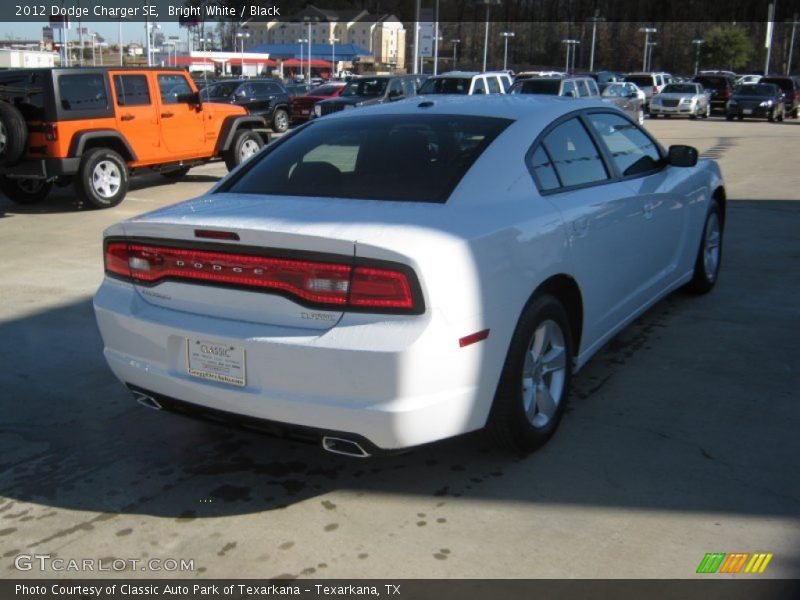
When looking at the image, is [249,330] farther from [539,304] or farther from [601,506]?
[601,506]

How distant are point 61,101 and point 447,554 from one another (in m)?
9.45

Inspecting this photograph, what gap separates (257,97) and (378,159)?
2093 centimetres

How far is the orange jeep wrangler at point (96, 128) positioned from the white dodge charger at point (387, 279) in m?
6.87

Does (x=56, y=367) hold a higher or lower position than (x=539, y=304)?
lower

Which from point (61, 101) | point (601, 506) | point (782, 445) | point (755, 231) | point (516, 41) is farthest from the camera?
point (516, 41)

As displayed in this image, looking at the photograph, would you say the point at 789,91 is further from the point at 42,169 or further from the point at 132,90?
the point at 42,169

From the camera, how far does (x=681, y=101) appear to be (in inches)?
1363

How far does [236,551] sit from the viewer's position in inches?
122

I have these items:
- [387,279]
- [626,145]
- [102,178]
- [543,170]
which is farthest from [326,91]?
[387,279]

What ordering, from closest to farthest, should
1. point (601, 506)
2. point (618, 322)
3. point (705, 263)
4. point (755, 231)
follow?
point (601, 506), point (618, 322), point (705, 263), point (755, 231)

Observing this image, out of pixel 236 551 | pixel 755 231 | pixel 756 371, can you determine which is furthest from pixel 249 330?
pixel 755 231

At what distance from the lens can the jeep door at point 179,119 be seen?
12.2m

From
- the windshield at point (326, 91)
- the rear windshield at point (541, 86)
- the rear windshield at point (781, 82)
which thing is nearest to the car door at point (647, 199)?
the rear windshield at point (541, 86)

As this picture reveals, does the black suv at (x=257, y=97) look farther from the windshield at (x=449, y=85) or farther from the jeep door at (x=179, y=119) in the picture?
the jeep door at (x=179, y=119)
